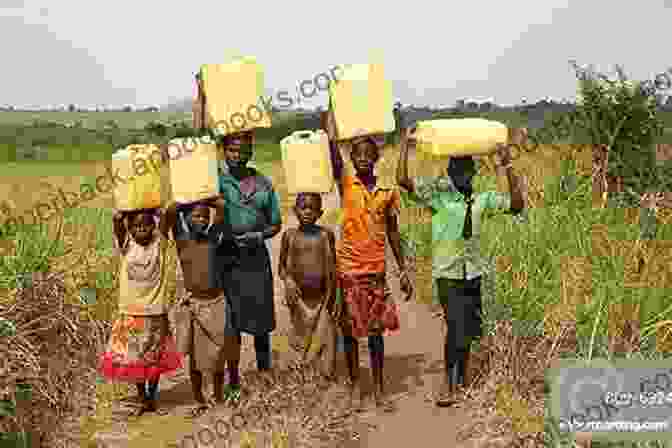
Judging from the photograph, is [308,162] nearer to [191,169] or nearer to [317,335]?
[191,169]

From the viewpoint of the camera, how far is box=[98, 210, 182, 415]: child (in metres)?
Result: 4.83

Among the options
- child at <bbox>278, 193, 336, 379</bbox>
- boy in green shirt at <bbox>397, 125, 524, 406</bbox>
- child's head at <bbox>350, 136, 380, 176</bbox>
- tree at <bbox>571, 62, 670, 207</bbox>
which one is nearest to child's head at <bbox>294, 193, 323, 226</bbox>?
child at <bbox>278, 193, 336, 379</bbox>

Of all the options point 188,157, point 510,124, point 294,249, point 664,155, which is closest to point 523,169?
point 664,155

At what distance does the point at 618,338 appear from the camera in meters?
4.59

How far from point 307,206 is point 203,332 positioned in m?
1.06

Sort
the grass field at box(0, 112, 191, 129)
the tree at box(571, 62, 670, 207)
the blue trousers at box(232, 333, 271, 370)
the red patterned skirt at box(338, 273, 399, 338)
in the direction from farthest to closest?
1. the grass field at box(0, 112, 191, 129)
2. the tree at box(571, 62, 670, 207)
3. the blue trousers at box(232, 333, 271, 370)
4. the red patterned skirt at box(338, 273, 399, 338)

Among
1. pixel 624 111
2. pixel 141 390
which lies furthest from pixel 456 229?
pixel 624 111

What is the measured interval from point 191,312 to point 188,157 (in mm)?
1016

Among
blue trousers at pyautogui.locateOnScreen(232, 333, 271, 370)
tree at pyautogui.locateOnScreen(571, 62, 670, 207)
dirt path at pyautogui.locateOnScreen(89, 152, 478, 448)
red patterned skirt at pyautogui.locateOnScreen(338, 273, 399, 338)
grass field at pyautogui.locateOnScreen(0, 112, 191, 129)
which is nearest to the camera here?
dirt path at pyautogui.locateOnScreen(89, 152, 478, 448)

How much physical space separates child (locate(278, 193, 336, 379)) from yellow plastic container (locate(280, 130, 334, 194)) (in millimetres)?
118

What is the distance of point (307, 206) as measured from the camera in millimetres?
4898

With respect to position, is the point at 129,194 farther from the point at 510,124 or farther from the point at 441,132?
the point at 510,124

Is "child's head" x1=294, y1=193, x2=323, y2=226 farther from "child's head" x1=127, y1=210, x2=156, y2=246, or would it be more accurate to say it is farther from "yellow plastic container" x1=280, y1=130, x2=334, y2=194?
"child's head" x1=127, y1=210, x2=156, y2=246

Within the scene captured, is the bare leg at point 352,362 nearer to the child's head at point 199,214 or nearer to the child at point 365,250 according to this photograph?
the child at point 365,250
